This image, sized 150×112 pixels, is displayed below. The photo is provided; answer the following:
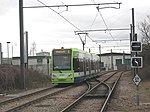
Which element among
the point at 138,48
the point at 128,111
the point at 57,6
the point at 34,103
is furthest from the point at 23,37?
the point at 128,111

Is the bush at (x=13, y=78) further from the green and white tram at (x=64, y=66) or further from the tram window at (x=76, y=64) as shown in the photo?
the tram window at (x=76, y=64)

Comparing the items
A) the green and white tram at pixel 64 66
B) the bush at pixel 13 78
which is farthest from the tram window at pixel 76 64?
the bush at pixel 13 78

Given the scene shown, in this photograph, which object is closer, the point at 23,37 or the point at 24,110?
the point at 24,110

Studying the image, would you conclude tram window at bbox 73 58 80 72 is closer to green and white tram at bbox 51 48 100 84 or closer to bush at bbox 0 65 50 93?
green and white tram at bbox 51 48 100 84

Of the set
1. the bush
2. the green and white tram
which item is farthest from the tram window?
the bush

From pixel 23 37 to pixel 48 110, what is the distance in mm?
14574

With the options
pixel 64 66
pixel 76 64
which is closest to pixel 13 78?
pixel 64 66

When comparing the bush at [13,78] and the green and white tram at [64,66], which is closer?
the bush at [13,78]

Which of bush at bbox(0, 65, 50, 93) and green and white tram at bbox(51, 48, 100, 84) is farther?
green and white tram at bbox(51, 48, 100, 84)

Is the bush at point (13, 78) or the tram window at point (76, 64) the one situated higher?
the tram window at point (76, 64)

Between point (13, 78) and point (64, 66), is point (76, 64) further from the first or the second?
point (13, 78)

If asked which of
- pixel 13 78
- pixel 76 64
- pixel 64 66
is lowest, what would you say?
pixel 13 78

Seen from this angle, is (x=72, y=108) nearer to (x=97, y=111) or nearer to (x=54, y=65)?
(x=97, y=111)

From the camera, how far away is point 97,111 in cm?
1584
